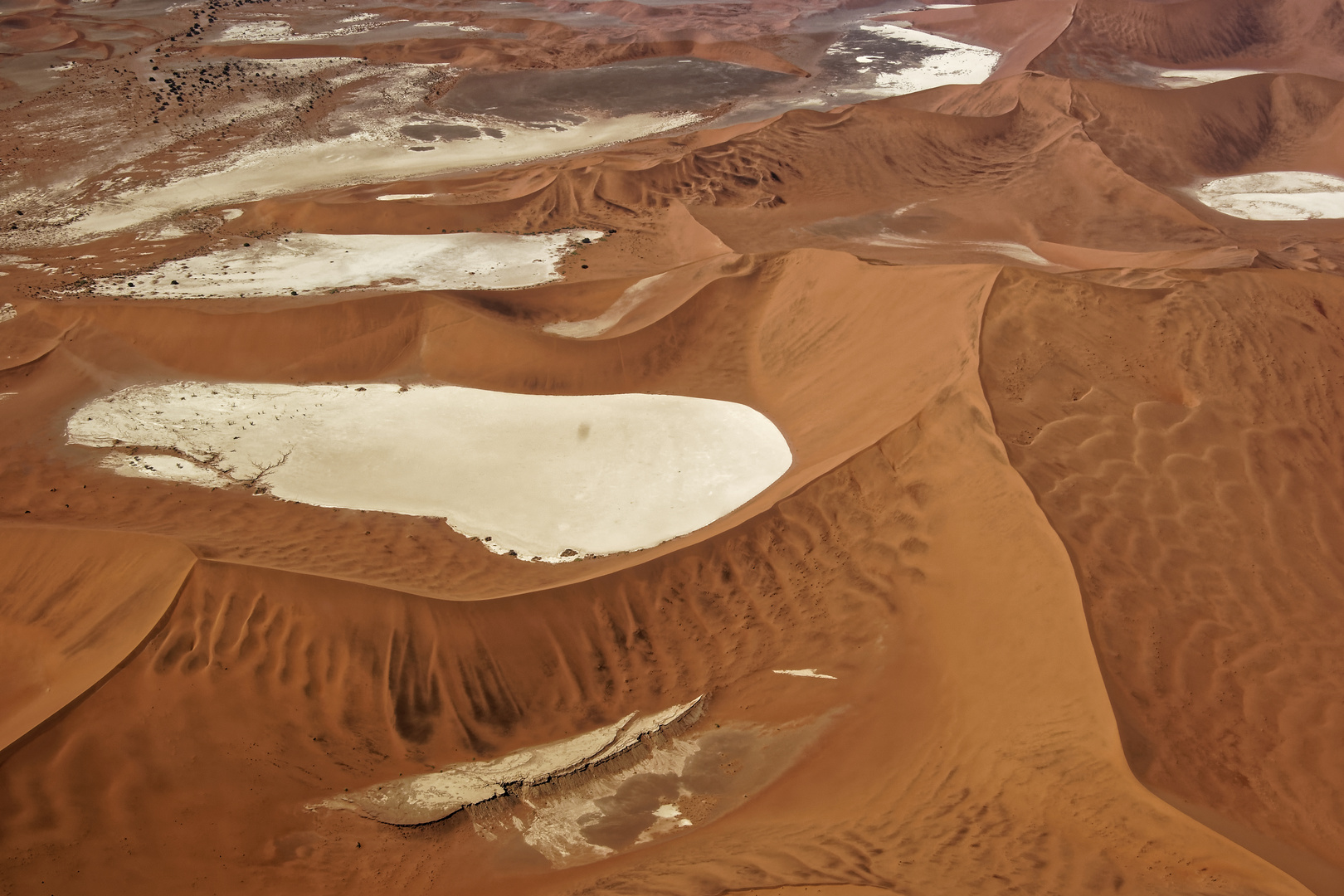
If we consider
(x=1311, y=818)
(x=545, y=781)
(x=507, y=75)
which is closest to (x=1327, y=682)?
(x=1311, y=818)

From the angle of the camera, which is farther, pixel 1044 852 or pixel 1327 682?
pixel 1327 682

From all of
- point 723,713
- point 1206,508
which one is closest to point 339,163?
point 723,713

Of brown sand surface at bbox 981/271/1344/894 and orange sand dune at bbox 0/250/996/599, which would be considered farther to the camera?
orange sand dune at bbox 0/250/996/599

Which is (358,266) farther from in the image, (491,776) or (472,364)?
(491,776)

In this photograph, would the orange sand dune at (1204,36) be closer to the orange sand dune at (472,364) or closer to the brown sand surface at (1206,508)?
the orange sand dune at (472,364)

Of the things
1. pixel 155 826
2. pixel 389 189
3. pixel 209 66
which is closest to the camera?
pixel 155 826

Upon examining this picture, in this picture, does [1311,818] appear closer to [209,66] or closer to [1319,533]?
[1319,533]

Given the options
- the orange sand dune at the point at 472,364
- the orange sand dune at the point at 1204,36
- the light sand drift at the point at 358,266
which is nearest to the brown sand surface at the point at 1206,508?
the orange sand dune at the point at 472,364

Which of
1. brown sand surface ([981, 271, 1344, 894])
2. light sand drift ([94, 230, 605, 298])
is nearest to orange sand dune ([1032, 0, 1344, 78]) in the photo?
light sand drift ([94, 230, 605, 298])

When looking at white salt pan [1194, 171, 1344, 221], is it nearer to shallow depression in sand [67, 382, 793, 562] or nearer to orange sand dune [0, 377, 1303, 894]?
shallow depression in sand [67, 382, 793, 562]
